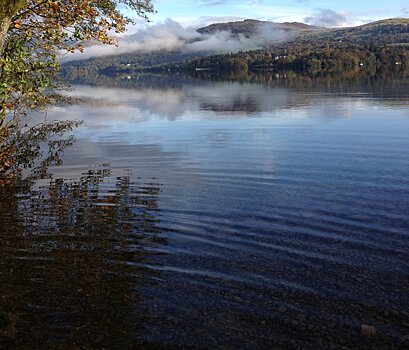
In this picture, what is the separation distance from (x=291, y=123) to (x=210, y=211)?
104ft

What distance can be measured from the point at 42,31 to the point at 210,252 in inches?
521

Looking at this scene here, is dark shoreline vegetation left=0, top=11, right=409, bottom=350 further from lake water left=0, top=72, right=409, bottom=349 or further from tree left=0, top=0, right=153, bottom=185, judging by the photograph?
tree left=0, top=0, right=153, bottom=185

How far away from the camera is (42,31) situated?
20.6 meters

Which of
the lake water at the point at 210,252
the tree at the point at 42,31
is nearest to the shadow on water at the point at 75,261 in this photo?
the lake water at the point at 210,252

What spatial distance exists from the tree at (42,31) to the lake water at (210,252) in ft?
19.3

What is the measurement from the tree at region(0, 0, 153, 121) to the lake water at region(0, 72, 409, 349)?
19.3ft

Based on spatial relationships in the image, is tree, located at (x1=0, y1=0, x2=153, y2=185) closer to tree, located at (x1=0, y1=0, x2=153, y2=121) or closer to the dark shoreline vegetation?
tree, located at (x1=0, y1=0, x2=153, y2=121)

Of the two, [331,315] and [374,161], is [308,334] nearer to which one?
[331,315]

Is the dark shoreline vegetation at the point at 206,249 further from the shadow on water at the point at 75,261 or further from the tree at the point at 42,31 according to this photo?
the tree at the point at 42,31

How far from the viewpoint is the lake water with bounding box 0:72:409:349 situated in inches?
419

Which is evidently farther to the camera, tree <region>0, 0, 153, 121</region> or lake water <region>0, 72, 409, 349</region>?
tree <region>0, 0, 153, 121</region>

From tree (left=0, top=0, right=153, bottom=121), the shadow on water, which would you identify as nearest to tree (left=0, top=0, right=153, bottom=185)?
tree (left=0, top=0, right=153, bottom=121)

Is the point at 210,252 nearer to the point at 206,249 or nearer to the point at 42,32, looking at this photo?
the point at 206,249

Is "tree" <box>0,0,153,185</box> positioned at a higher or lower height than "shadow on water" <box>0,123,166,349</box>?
higher
